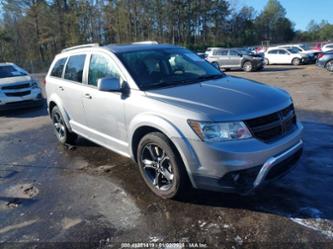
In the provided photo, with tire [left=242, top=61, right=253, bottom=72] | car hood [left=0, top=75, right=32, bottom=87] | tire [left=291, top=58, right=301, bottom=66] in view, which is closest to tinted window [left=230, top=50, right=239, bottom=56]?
tire [left=242, top=61, right=253, bottom=72]

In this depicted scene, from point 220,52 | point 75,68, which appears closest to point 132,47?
point 75,68

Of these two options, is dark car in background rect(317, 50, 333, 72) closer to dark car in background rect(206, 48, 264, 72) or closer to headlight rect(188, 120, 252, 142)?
dark car in background rect(206, 48, 264, 72)

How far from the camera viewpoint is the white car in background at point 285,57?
26422mm

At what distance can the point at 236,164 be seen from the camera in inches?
133

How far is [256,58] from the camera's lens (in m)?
23.8

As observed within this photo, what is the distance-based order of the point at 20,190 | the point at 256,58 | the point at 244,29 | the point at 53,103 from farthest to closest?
the point at 244,29 → the point at 256,58 → the point at 53,103 → the point at 20,190

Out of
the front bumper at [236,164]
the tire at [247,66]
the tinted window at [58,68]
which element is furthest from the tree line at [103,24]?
the front bumper at [236,164]

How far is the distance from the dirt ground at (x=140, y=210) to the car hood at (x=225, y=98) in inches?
43.8

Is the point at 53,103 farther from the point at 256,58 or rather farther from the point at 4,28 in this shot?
the point at 4,28

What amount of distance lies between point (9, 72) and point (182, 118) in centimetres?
1014

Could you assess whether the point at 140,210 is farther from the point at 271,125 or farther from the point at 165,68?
the point at 165,68

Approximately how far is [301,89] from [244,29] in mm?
78224

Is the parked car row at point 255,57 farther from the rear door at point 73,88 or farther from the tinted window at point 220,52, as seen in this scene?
the rear door at point 73,88

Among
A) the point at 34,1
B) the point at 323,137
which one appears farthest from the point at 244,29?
the point at 323,137
